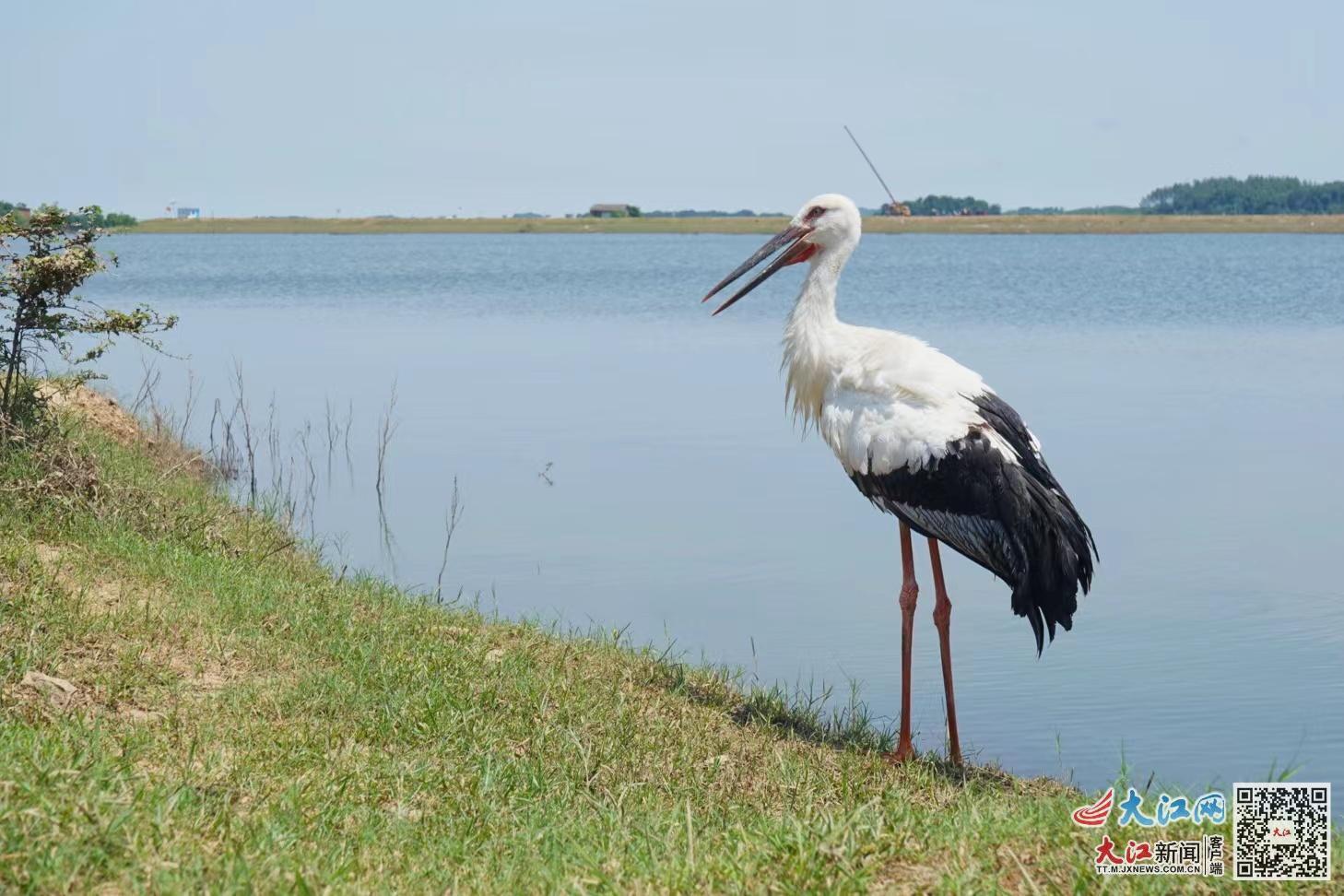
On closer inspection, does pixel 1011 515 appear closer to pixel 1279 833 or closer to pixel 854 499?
pixel 1279 833

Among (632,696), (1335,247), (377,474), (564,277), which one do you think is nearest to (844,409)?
(632,696)

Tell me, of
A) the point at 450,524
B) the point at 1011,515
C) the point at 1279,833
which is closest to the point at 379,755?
the point at 1011,515

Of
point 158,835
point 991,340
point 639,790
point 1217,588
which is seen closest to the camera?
point 158,835

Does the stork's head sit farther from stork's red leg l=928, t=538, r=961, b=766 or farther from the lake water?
the lake water

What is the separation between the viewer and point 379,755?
609 centimetres

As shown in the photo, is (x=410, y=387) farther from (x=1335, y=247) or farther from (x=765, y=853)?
(x=1335, y=247)

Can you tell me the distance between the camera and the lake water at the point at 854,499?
906cm

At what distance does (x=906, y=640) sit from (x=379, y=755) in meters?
2.88

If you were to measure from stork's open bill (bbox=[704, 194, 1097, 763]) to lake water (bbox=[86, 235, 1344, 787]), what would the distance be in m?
1.13

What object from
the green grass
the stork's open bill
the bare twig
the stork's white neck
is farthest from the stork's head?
the bare twig

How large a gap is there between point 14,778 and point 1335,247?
78601 millimetres

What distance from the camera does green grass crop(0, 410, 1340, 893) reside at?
454cm

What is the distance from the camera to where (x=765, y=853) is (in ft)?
15.3

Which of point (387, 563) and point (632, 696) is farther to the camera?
point (387, 563)
